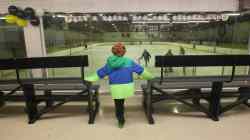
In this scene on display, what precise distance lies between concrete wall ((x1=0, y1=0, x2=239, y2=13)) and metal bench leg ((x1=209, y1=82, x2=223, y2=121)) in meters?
1.75

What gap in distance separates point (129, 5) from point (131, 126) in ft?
7.74

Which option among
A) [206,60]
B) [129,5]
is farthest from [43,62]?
[206,60]

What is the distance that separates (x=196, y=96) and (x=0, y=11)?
4.04 m

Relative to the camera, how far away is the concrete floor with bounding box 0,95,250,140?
8.05ft

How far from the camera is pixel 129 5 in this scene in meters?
3.80

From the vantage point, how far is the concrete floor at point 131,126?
2455mm

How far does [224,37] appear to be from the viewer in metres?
4.04

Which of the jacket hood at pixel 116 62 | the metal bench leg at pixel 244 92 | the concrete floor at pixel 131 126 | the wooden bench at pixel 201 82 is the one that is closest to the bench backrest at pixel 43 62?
the jacket hood at pixel 116 62

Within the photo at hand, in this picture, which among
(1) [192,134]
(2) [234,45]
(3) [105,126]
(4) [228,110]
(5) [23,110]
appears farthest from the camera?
(2) [234,45]

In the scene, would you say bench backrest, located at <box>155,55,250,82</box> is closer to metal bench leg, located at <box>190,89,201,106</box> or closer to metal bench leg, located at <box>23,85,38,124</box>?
metal bench leg, located at <box>190,89,201,106</box>

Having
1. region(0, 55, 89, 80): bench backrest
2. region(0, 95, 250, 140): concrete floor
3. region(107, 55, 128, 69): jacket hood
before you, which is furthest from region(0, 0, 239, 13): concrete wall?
region(0, 95, 250, 140): concrete floor

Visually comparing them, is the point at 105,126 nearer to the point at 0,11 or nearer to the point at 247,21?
the point at 0,11

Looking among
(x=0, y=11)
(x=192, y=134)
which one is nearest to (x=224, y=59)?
(x=192, y=134)

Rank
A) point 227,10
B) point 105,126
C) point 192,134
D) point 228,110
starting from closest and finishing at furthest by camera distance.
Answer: point 192,134 < point 105,126 < point 228,110 < point 227,10
